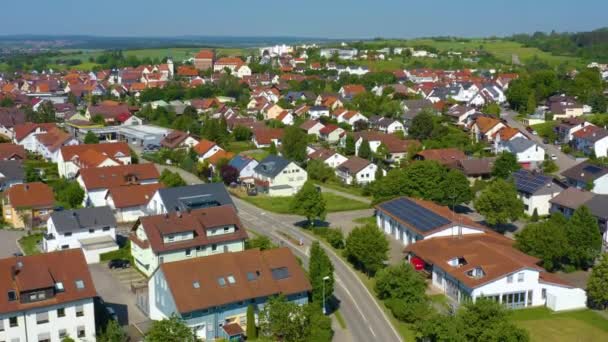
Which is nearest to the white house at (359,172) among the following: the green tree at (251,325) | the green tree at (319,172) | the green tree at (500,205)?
the green tree at (319,172)

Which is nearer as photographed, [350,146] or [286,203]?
[286,203]

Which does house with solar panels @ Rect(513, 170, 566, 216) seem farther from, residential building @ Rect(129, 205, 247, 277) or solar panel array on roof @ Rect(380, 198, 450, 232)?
residential building @ Rect(129, 205, 247, 277)

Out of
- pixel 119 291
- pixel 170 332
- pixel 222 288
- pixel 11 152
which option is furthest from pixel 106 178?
pixel 170 332

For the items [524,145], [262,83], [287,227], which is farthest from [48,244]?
[262,83]

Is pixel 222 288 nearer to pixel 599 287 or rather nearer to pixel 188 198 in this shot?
pixel 188 198

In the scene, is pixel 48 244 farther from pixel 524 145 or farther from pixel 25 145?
pixel 524 145
